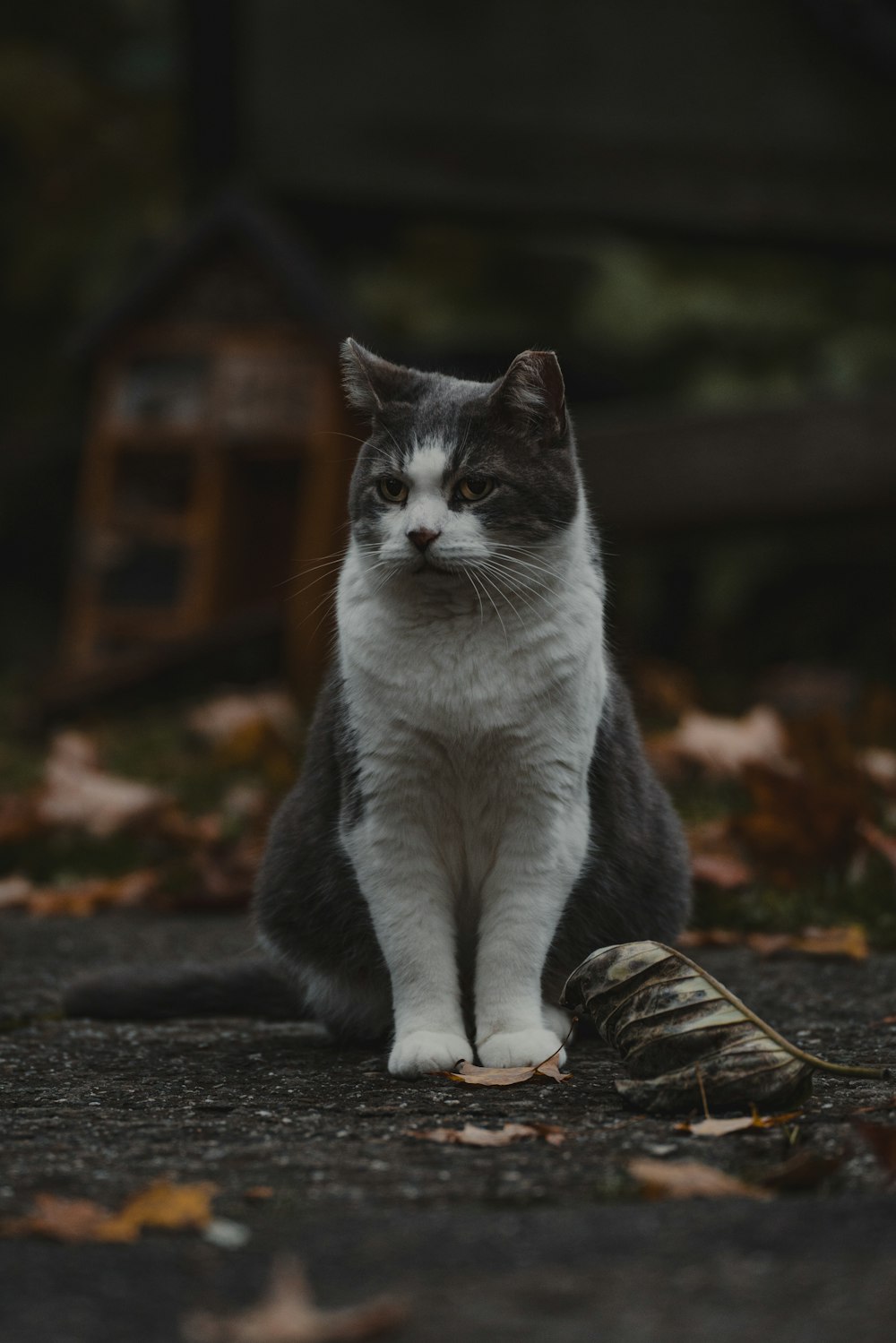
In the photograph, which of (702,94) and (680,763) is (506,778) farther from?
(702,94)

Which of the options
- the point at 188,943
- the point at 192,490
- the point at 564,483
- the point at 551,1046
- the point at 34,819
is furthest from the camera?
the point at 192,490

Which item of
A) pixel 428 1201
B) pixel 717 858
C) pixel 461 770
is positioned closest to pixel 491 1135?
pixel 428 1201

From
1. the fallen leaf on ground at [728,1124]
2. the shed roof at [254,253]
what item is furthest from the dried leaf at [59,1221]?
the shed roof at [254,253]

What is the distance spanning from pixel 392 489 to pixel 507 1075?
3.11 feet

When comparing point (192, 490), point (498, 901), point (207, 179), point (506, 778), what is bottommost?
point (498, 901)

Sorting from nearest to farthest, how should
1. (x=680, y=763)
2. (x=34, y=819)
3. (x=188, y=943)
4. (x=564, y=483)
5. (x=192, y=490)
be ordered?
(x=564, y=483) < (x=188, y=943) < (x=34, y=819) < (x=680, y=763) < (x=192, y=490)

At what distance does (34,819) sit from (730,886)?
1961mm

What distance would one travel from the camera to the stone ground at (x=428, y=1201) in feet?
3.76

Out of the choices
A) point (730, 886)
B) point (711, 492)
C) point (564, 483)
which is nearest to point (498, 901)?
point (564, 483)

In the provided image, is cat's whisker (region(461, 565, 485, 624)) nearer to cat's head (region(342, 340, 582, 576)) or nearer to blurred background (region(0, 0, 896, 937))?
cat's head (region(342, 340, 582, 576))

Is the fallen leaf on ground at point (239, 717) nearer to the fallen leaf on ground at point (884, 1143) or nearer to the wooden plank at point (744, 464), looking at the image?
the wooden plank at point (744, 464)

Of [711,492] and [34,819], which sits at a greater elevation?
[711,492]

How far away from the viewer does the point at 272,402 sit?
559 centimetres

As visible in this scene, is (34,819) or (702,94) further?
(702,94)
